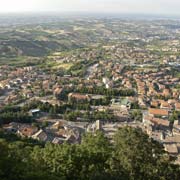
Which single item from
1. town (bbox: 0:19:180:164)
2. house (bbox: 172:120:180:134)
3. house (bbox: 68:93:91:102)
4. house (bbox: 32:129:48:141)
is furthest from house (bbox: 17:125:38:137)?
house (bbox: 172:120:180:134)

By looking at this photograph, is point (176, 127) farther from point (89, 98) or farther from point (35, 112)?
point (35, 112)

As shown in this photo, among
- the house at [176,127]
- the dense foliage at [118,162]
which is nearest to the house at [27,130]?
the house at [176,127]

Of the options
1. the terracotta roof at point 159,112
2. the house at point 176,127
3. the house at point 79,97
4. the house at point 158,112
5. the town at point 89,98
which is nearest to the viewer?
the town at point 89,98

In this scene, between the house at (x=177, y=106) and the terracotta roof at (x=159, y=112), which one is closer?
the terracotta roof at (x=159, y=112)

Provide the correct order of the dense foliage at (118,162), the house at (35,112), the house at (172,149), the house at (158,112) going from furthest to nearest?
1. the house at (158,112)
2. the house at (35,112)
3. the house at (172,149)
4. the dense foliage at (118,162)

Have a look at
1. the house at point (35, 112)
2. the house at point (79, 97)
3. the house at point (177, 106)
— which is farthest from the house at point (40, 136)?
the house at point (177, 106)

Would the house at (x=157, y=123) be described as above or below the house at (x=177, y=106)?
above

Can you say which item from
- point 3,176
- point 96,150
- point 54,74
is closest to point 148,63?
point 54,74

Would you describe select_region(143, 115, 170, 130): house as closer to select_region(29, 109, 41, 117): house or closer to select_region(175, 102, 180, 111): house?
select_region(175, 102, 180, 111): house

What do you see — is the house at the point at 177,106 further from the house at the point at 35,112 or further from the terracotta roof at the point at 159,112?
the house at the point at 35,112

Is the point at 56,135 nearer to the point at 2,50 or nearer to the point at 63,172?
the point at 63,172

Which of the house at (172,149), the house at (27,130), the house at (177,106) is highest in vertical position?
A: the house at (27,130)
